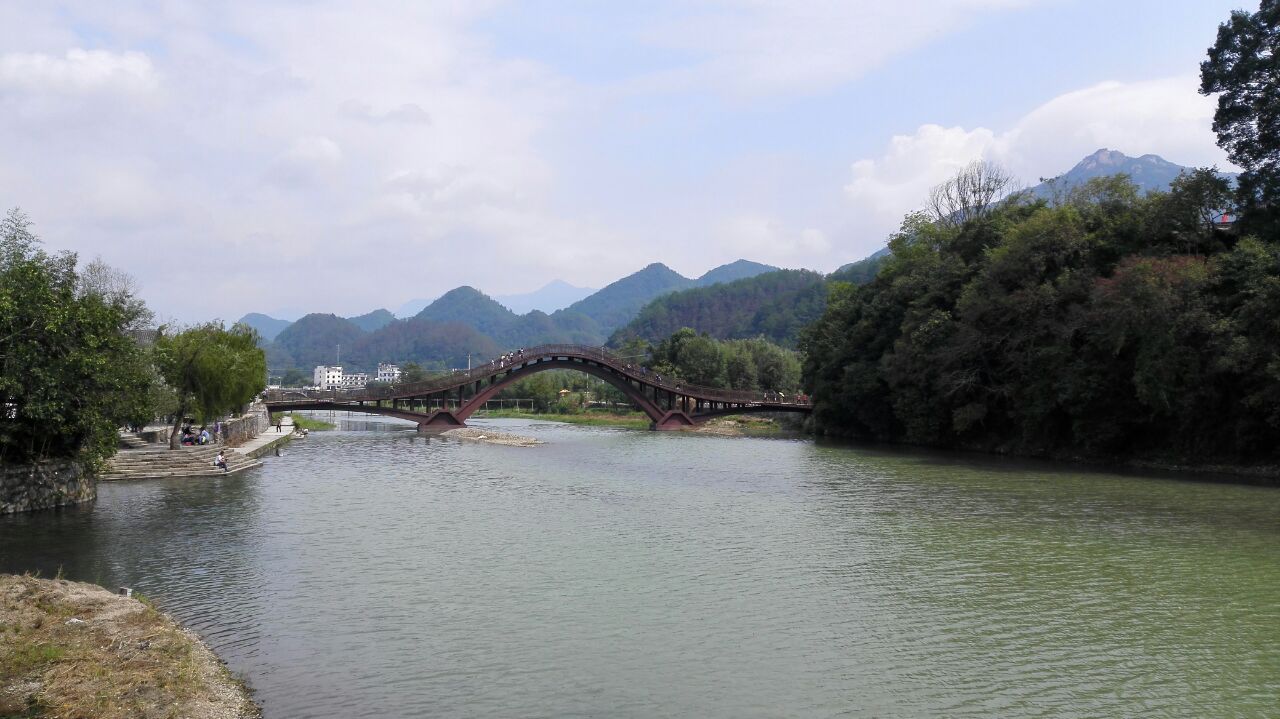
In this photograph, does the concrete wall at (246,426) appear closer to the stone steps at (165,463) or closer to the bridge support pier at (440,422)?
the stone steps at (165,463)

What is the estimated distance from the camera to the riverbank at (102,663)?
8.16 metres

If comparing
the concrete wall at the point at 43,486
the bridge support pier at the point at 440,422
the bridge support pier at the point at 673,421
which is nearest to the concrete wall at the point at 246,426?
the bridge support pier at the point at 440,422

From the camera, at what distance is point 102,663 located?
9164mm

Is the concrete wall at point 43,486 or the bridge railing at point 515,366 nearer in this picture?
the concrete wall at point 43,486

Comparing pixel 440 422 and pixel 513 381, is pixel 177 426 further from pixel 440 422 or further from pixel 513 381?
pixel 513 381

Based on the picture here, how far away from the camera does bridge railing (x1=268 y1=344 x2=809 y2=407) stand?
55.9 meters

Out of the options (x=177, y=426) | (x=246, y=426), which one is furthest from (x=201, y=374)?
(x=246, y=426)

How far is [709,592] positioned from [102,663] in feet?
27.9

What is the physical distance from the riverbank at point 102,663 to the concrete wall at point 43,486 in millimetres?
10090

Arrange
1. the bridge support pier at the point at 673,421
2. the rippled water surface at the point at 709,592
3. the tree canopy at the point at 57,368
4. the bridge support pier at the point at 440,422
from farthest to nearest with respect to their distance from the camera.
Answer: the bridge support pier at the point at 673,421 < the bridge support pier at the point at 440,422 < the tree canopy at the point at 57,368 < the rippled water surface at the point at 709,592

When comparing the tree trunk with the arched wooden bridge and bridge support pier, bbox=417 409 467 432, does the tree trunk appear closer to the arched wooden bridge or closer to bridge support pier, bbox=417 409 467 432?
the arched wooden bridge

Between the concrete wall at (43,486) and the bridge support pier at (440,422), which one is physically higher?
the bridge support pier at (440,422)

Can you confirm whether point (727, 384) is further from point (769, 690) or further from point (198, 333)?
point (769, 690)

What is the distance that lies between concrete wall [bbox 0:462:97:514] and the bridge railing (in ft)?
108
